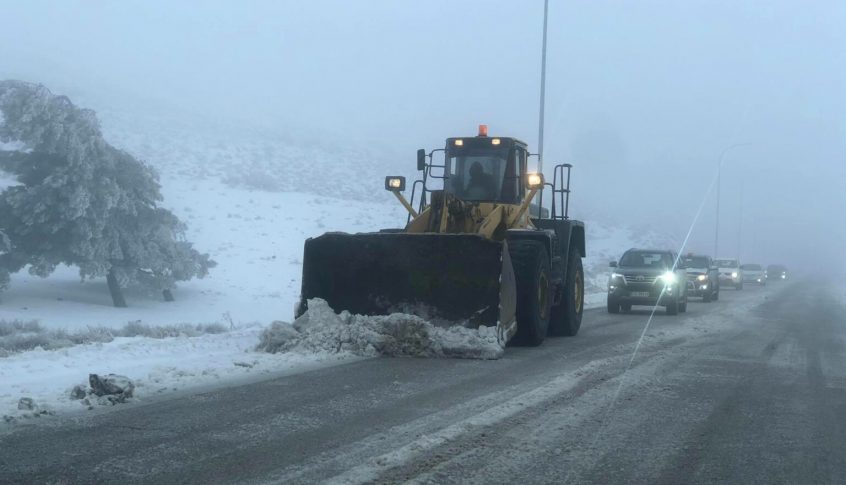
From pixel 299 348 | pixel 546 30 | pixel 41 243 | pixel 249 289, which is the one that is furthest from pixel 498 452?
pixel 249 289

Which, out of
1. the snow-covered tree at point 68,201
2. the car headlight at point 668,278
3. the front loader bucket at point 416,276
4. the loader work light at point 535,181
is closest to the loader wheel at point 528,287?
the front loader bucket at point 416,276

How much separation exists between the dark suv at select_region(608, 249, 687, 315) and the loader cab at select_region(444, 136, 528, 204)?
885 centimetres

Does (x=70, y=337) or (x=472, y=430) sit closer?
(x=472, y=430)

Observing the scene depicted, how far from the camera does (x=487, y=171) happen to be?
13492 mm

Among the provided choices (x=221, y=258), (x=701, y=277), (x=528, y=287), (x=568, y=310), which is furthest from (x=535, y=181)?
(x=221, y=258)

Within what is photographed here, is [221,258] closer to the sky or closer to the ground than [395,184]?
closer to the ground

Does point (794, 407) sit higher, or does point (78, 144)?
point (78, 144)

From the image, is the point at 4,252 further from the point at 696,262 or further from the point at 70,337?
the point at 696,262

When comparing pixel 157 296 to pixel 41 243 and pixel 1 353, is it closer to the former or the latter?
pixel 41 243

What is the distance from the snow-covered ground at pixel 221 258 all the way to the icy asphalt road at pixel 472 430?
119 centimetres

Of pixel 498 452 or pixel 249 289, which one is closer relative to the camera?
pixel 498 452

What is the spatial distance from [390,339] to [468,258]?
4.72 ft

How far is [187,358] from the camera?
1030 cm

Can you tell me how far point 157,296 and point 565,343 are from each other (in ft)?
68.4
